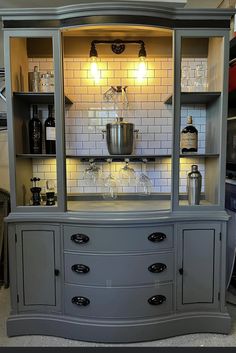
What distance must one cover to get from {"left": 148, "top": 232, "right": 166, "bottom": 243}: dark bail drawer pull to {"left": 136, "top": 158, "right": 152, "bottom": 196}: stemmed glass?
0.55 m

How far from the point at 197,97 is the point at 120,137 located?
672 mm

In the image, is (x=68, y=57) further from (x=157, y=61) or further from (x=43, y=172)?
(x=43, y=172)

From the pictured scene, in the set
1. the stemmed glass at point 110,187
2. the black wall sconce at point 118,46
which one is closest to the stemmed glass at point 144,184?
the stemmed glass at point 110,187

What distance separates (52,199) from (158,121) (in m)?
1.13

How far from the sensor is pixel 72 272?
2.01 m

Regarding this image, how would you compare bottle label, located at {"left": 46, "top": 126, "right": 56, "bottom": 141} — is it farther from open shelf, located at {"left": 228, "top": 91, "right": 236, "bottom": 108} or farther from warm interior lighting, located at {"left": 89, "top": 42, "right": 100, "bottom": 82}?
open shelf, located at {"left": 228, "top": 91, "right": 236, "bottom": 108}

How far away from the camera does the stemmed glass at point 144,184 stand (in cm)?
247

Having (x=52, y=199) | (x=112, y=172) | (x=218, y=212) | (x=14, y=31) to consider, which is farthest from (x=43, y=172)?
(x=218, y=212)

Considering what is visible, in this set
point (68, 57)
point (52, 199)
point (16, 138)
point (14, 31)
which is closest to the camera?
point (14, 31)

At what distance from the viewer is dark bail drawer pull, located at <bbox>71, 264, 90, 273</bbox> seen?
1.98m

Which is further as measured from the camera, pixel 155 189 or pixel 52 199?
pixel 155 189

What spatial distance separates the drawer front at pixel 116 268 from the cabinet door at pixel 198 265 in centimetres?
16

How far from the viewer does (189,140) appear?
88.3 inches

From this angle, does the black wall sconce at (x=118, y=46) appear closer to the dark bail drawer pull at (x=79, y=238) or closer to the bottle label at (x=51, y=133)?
the bottle label at (x=51, y=133)
